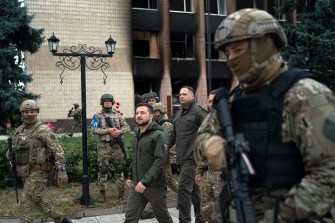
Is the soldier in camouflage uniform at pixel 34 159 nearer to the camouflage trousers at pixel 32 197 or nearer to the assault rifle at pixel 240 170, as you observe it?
the camouflage trousers at pixel 32 197

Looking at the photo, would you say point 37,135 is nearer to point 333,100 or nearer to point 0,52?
point 333,100

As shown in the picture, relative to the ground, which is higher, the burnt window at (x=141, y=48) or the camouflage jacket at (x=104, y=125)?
the burnt window at (x=141, y=48)

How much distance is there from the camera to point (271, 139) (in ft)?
7.16

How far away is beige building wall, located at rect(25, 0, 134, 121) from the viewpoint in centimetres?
2258

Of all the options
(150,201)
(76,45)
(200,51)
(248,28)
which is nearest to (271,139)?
(248,28)

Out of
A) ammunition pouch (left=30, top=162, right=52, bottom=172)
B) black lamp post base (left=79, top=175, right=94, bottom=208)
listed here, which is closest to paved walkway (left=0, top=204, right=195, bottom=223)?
black lamp post base (left=79, top=175, right=94, bottom=208)

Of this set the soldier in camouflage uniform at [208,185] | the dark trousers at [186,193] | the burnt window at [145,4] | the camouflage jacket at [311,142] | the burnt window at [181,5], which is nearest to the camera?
the camouflage jacket at [311,142]

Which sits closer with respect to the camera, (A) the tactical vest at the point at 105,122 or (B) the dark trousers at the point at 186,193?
(B) the dark trousers at the point at 186,193

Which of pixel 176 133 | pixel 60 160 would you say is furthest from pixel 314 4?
pixel 60 160

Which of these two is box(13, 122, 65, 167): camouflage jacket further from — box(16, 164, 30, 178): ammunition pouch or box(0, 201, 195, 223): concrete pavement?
box(0, 201, 195, 223): concrete pavement

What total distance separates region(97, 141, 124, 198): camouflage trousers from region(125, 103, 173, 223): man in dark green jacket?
2.47 meters

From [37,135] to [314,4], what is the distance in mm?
13811

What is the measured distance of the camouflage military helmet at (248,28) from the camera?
7.31ft

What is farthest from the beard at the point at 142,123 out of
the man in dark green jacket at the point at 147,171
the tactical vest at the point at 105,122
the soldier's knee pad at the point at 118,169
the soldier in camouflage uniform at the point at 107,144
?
the soldier's knee pad at the point at 118,169
